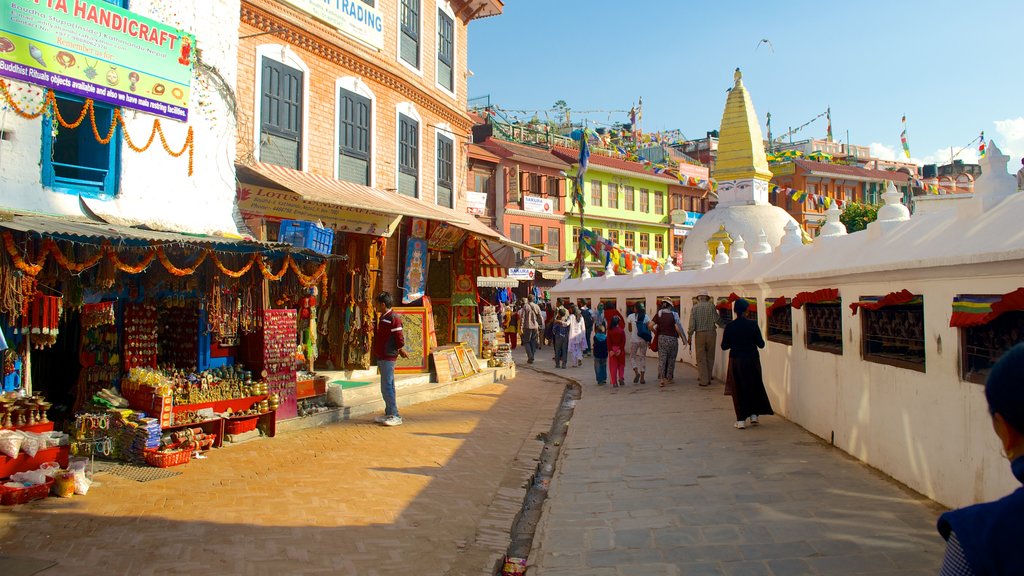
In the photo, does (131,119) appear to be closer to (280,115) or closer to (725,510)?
(280,115)

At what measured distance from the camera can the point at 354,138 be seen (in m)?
13.3

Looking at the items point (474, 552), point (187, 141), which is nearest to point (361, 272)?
point (187, 141)

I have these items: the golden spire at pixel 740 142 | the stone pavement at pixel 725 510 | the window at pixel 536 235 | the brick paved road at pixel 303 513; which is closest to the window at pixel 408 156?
the brick paved road at pixel 303 513

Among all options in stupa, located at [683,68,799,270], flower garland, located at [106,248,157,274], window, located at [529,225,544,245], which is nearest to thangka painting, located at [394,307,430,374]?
flower garland, located at [106,248,157,274]

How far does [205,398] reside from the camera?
849 cm

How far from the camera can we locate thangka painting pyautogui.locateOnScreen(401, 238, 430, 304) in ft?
48.3

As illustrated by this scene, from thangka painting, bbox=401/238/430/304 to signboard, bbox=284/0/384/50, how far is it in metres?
4.04

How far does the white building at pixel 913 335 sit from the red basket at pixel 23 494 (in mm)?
7529

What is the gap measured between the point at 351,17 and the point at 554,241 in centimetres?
2516

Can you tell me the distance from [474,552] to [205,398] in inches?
186

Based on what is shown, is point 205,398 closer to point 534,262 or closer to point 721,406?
point 721,406

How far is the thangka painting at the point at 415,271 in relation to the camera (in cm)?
1472

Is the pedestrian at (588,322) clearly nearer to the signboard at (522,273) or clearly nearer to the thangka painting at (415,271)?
the thangka painting at (415,271)

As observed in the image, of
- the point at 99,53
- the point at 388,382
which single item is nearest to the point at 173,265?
the point at 99,53
